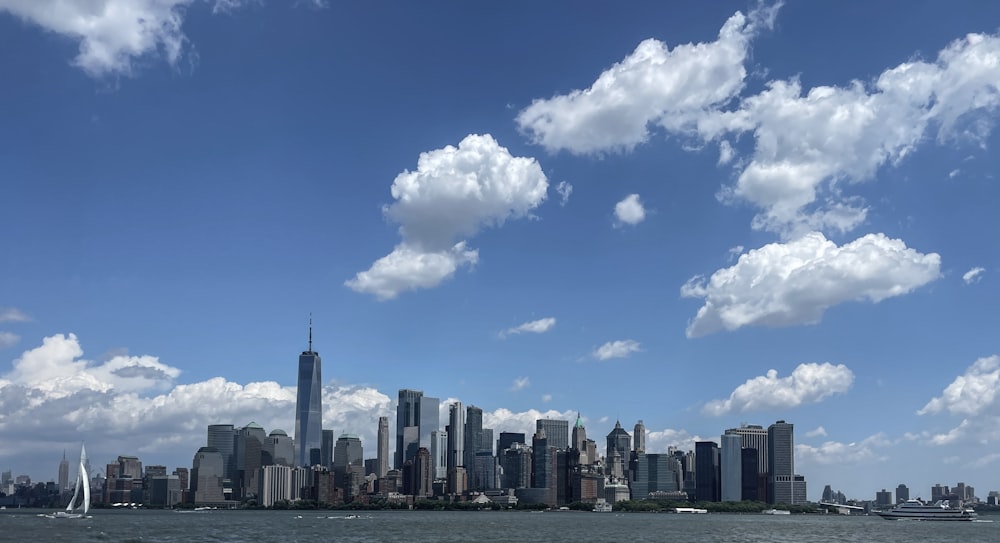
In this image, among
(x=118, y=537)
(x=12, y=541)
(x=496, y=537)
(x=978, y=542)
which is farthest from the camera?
(x=978, y=542)

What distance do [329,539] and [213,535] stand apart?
84.0ft

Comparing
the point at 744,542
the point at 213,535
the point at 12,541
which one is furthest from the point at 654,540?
the point at 12,541

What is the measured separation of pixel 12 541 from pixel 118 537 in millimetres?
14552

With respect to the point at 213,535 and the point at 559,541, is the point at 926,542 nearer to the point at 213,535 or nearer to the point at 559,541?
the point at 559,541

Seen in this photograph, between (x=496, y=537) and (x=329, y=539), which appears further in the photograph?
(x=496, y=537)

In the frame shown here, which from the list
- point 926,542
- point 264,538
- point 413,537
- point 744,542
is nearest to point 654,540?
point 744,542

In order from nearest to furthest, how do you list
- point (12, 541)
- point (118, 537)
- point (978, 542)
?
point (12, 541), point (118, 537), point (978, 542)

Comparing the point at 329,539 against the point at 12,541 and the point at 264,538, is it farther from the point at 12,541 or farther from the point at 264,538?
the point at 12,541

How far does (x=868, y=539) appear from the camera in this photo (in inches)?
6688

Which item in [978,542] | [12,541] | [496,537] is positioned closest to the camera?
[12,541]

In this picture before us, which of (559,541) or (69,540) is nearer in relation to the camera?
(69,540)

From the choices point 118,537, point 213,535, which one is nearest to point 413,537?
point 213,535

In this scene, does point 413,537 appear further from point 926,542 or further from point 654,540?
point 926,542

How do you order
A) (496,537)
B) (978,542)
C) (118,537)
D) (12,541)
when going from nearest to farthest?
(12,541) < (118,537) < (496,537) < (978,542)
